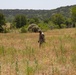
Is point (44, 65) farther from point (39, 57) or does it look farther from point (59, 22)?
point (59, 22)

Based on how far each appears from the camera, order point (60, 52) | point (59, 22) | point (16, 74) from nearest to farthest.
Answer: point (16, 74), point (60, 52), point (59, 22)

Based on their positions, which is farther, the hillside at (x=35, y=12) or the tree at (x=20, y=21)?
the hillside at (x=35, y=12)

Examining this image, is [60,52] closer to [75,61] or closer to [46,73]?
[75,61]

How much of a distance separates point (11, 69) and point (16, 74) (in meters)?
0.84

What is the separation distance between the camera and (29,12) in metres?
147

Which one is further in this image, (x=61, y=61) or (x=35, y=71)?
(x=61, y=61)

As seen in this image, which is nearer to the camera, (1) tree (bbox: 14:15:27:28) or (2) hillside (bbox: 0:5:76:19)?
(1) tree (bbox: 14:15:27:28)

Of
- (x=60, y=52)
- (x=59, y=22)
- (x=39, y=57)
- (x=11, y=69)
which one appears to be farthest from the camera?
(x=59, y=22)

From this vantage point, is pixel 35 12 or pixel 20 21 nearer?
pixel 20 21

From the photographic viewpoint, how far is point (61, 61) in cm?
1007

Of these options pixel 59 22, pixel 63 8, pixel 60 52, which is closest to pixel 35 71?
pixel 60 52

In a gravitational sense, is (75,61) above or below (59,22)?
above

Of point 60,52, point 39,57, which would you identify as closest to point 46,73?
point 39,57

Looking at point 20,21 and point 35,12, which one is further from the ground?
point 20,21
